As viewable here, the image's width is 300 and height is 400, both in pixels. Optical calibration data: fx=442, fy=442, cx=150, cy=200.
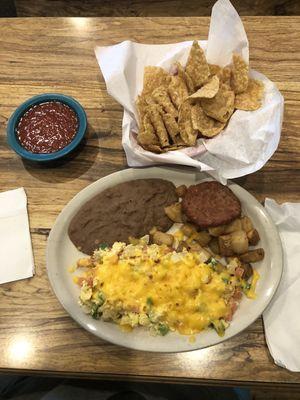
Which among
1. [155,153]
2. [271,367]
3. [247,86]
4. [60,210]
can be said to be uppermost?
[247,86]

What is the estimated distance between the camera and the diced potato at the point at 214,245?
4.99 feet

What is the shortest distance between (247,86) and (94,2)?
1758 millimetres

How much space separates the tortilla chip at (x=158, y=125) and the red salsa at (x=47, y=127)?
0.31m

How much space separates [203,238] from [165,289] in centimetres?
24

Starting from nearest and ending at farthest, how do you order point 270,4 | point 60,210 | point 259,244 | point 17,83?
point 259,244 → point 60,210 → point 17,83 → point 270,4

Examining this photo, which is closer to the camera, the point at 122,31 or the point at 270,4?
the point at 122,31

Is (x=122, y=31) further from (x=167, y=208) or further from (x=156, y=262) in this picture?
(x=156, y=262)

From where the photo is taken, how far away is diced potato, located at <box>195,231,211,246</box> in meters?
1.52

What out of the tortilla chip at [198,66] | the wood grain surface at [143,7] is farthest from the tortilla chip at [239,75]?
the wood grain surface at [143,7]

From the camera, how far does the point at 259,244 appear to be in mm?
1509

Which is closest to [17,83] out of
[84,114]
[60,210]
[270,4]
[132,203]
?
[84,114]

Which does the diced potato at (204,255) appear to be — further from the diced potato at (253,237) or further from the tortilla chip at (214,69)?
the tortilla chip at (214,69)

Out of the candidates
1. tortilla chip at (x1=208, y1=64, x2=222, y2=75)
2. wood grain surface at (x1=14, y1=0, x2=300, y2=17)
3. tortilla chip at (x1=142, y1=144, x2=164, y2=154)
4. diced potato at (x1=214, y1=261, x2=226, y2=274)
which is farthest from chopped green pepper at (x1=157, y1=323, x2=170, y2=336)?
wood grain surface at (x1=14, y1=0, x2=300, y2=17)

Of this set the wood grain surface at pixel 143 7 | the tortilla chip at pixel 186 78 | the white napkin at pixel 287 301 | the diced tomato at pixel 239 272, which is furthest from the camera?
the wood grain surface at pixel 143 7
